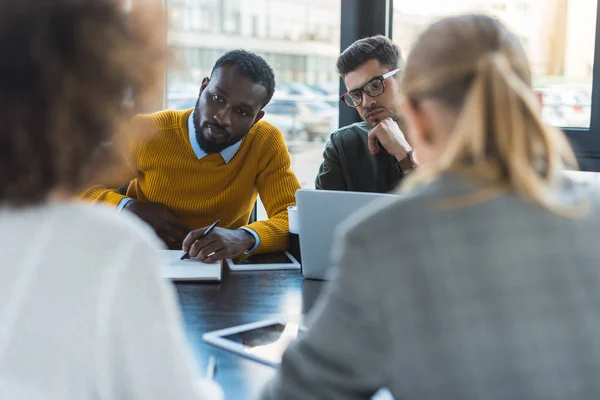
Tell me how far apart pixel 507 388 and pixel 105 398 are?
426 millimetres

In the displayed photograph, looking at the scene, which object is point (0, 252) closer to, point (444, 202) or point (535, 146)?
point (444, 202)

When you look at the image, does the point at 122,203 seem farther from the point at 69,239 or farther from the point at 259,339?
the point at 69,239

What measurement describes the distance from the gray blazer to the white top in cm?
19

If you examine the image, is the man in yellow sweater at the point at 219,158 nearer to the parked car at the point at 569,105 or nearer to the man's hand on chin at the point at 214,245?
the man's hand on chin at the point at 214,245

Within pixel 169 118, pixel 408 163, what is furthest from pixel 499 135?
pixel 169 118

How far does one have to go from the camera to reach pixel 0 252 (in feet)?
2.28

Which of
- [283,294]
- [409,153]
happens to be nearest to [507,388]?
[283,294]

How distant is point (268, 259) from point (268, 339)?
0.67 metres

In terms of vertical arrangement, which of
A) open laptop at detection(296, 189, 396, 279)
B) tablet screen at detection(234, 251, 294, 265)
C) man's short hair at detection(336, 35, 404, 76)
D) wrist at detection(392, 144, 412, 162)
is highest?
man's short hair at detection(336, 35, 404, 76)

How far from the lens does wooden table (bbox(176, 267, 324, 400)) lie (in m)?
1.13

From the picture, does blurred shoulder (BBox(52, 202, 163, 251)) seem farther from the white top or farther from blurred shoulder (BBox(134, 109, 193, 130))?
blurred shoulder (BBox(134, 109, 193, 130))

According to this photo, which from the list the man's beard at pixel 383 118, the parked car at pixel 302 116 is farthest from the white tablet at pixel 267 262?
the parked car at pixel 302 116

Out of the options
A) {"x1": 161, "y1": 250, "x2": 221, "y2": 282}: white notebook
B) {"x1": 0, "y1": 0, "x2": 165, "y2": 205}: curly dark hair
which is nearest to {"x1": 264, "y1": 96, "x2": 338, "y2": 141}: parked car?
{"x1": 161, "y1": 250, "x2": 221, "y2": 282}: white notebook

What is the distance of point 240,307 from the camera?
1.50m
